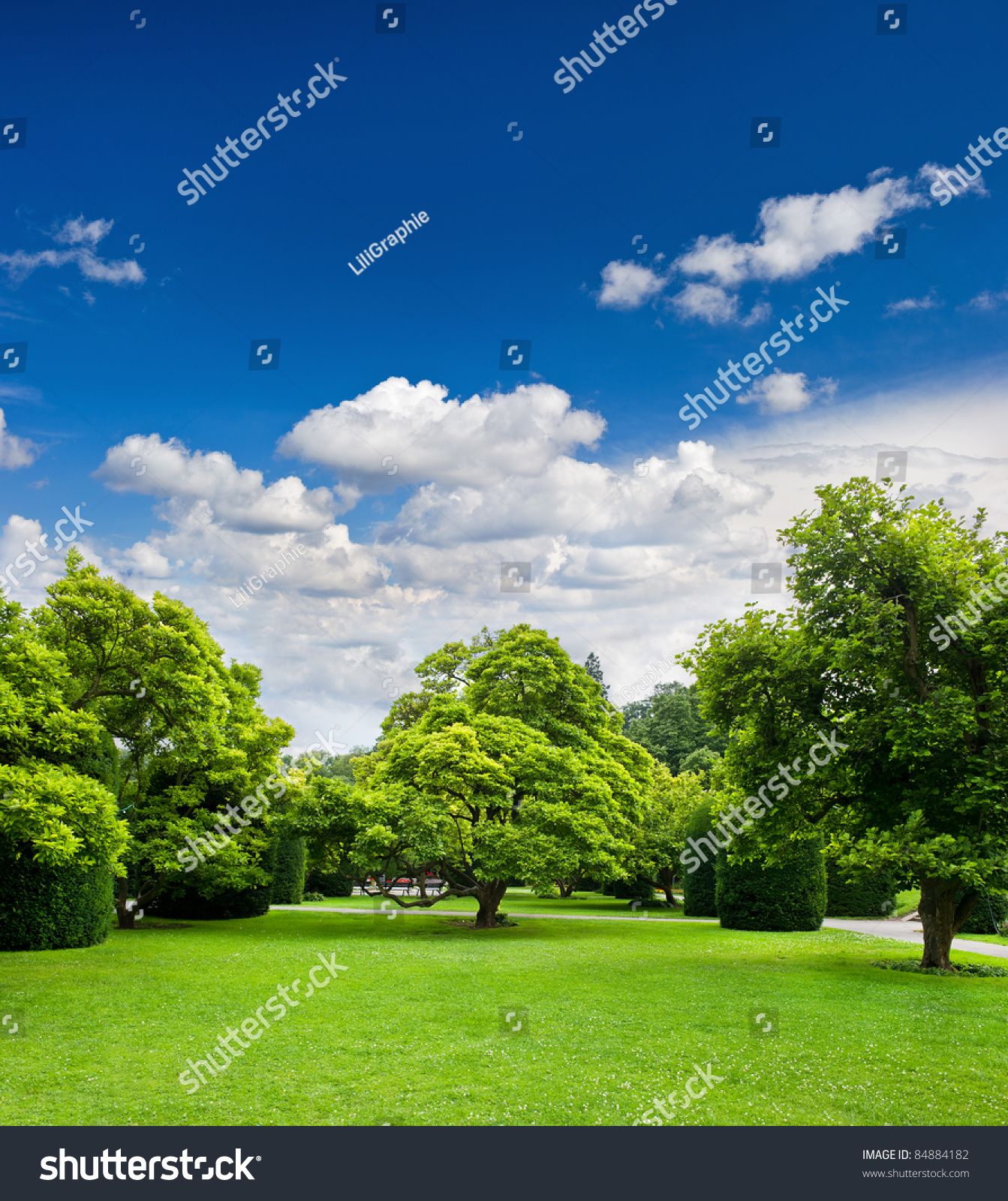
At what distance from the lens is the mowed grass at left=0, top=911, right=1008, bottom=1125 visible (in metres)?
8.08

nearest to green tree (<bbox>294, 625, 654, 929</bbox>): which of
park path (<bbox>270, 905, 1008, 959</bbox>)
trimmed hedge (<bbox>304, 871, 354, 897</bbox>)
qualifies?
park path (<bbox>270, 905, 1008, 959</bbox>)

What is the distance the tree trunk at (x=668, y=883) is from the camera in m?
39.2

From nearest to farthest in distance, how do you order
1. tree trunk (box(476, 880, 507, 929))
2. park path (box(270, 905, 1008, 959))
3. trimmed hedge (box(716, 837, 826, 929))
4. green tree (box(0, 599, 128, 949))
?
green tree (box(0, 599, 128, 949)) < park path (box(270, 905, 1008, 959)) < trimmed hedge (box(716, 837, 826, 929)) < tree trunk (box(476, 880, 507, 929))

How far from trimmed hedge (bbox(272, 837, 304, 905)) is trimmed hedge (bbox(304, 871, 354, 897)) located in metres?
4.90

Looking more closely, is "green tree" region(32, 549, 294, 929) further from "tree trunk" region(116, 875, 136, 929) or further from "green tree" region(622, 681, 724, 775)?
"green tree" region(622, 681, 724, 775)

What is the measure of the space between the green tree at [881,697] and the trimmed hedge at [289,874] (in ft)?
80.9

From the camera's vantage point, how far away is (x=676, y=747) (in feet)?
211

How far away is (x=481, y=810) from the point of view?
26.3 m

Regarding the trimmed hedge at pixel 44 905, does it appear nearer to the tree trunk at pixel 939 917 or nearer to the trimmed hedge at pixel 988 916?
the tree trunk at pixel 939 917

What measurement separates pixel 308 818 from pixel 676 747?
45560 millimetres

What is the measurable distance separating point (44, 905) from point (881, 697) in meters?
A: 21.0

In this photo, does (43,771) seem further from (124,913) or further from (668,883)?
(668,883)
